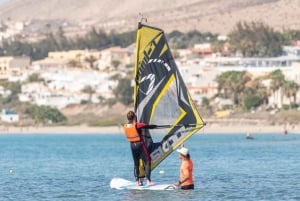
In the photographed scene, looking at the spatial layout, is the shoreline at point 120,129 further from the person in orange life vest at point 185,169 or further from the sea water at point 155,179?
the person in orange life vest at point 185,169

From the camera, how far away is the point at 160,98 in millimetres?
34312

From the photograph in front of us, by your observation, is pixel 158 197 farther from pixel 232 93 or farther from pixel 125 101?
pixel 125 101

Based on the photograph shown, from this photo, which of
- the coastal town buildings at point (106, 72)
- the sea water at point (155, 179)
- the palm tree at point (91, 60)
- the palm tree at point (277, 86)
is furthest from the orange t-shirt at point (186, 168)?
the palm tree at point (91, 60)

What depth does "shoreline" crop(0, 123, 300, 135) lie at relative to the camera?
396 feet

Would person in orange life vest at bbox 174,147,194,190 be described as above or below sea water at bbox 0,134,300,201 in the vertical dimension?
above

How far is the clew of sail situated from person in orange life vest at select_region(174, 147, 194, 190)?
31.7 inches

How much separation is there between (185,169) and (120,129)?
330 ft

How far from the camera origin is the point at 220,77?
138500mm

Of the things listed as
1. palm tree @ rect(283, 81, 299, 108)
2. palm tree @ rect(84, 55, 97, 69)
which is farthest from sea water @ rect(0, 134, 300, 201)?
palm tree @ rect(84, 55, 97, 69)

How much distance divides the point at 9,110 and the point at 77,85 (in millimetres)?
11504

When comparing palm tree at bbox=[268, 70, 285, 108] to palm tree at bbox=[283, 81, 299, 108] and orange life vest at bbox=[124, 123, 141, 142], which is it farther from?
orange life vest at bbox=[124, 123, 141, 142]

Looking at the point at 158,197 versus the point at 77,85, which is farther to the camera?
the point at 77,85

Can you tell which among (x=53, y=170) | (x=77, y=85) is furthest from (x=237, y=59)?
(x=53, y=170)

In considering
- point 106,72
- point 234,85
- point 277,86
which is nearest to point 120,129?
point 234,85
